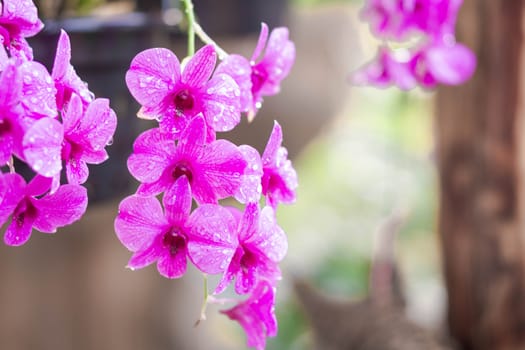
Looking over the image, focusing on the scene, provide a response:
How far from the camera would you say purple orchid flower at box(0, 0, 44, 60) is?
384mm

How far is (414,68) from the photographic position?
73cm

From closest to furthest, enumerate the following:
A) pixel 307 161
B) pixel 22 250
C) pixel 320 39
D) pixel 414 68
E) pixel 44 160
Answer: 1. pixel 44 160
2. pixel 414 68
3. pixel 22 250
4. pixel 320 39
5. pixel 307 161

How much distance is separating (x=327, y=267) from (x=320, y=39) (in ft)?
2.82

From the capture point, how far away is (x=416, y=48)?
2.41 feet

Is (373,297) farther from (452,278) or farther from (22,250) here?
(22,250)

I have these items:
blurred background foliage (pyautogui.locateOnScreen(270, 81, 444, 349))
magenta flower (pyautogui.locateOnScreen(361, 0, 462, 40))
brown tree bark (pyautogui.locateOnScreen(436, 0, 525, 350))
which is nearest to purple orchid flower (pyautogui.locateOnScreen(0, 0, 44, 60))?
magenta flower (pyautogui.locateOnScreen(361, 0, 462, 40))

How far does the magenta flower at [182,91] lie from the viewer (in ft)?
1.20

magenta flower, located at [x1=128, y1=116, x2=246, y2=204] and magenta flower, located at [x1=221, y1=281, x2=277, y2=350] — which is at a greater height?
magenta flower, located at [x1=128, y1=116, x2=246, y2=204]

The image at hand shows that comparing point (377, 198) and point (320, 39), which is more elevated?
point (320, 39)

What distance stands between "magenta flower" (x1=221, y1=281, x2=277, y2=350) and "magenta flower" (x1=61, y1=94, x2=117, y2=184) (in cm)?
11

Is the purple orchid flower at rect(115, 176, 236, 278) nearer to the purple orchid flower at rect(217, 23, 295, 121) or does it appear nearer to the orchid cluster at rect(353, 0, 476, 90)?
the purple orchid flower at rect(217, 23, 295, 121)

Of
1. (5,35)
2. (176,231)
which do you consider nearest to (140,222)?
(176,231)

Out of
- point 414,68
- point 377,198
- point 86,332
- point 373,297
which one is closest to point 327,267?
point 377,198

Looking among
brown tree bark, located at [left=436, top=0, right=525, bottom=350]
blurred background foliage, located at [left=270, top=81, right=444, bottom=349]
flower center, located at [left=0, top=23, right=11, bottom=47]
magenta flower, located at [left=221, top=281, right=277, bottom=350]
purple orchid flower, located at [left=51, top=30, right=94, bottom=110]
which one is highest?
flower center, located at [left=0, top=23, right=11, bottom=47]
